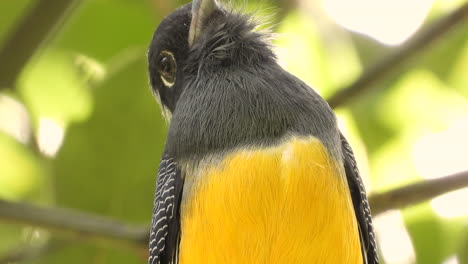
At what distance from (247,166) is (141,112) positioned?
47.2 inches

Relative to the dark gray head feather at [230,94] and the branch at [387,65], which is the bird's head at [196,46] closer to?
the dark gray head feather at [230,94]

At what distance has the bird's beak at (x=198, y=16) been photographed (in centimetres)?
422

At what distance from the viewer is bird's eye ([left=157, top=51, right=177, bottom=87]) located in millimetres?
4305

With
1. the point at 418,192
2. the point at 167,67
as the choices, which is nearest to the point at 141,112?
the point at 167,67

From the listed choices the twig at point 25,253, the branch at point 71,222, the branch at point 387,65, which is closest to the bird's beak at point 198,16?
the branch at point 387,65

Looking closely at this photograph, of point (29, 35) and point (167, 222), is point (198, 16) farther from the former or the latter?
point (167, 222)

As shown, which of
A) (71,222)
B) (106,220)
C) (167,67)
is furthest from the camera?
(167,67)

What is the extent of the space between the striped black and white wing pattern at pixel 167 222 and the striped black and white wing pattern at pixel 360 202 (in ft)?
2.16

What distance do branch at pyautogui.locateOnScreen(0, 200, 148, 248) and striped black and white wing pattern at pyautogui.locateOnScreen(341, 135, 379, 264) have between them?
86 cm

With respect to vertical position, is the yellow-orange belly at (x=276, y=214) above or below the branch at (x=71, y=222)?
above

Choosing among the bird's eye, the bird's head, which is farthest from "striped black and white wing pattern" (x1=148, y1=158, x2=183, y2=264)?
the bird's eye

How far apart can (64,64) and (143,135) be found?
580mm

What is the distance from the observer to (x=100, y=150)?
14.5 feet

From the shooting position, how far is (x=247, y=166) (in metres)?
3.42
